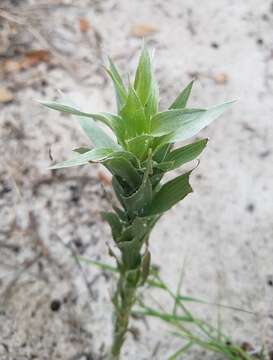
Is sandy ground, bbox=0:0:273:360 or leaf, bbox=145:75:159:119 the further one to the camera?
sandy ground, bbox=0:0:273:360

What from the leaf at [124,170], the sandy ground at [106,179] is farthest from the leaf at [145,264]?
the sandy ground at [106,179]

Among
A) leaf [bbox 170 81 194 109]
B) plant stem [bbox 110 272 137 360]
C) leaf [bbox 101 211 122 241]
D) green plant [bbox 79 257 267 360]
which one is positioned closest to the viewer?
leaf [bbox 170 81 194 109]

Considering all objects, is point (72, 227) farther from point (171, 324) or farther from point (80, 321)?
point (171, 324)

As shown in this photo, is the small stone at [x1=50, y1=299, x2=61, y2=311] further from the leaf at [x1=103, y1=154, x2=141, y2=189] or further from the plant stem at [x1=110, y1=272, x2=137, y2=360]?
the leaf at [x1=103, y1=154, x2=141, y2=189]

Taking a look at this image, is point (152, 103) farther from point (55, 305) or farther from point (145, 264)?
point (55, 305)

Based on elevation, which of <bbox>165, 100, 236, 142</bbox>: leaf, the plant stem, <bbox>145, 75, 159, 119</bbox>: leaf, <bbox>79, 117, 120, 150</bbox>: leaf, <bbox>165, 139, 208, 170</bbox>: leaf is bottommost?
the plant stem

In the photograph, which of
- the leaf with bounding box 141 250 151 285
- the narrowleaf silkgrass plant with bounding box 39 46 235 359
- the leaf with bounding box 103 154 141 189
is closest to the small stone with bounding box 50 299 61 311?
the leaf with bounding box 141 250 151 285
